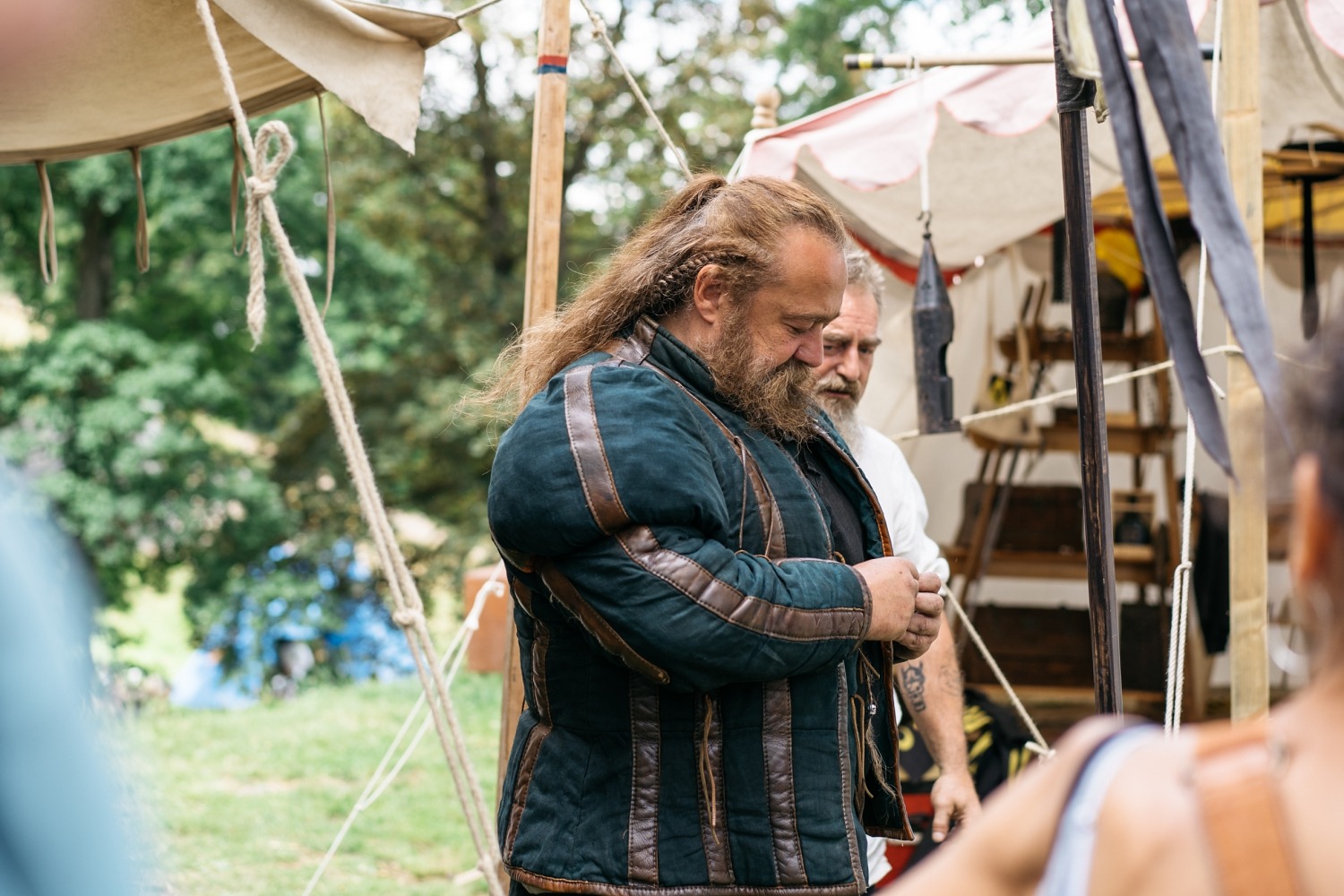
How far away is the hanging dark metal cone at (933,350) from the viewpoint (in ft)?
9.99

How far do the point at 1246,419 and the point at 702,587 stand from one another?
2.34 feet

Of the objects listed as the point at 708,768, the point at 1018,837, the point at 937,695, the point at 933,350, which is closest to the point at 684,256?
the point at 708,768

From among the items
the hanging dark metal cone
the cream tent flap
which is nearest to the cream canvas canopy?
the hanging dark metal cone

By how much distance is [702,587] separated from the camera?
1544 mm

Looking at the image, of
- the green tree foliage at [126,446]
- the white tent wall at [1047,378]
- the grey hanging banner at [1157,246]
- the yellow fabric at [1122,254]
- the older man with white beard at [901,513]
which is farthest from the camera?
the green tree foliage at [126,446]

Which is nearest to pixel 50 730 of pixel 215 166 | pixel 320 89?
pixel 320 89

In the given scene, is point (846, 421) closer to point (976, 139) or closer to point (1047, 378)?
point (976, 139)

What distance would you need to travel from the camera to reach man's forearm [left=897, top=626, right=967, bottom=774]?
7.97 feet

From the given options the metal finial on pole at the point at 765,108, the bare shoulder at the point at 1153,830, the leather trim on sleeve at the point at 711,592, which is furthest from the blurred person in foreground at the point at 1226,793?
the metal finial on pole at the point at 765,108

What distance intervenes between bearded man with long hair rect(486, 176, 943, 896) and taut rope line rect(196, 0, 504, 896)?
0.47m

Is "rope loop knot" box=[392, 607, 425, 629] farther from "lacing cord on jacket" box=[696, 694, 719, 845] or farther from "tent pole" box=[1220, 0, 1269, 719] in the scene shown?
"tent pole" box=[1220, 0, 1269, 719]

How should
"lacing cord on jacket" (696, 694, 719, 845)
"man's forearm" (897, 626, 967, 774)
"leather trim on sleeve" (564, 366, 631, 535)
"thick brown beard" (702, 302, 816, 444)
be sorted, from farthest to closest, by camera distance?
1. "man's forearm" (897, 626, 967, 774)
2. "thick brown beard" (702, 302, 816, 444)
3. "lacing cord on jacket" (696, 694, 719, 845)
4. "leather trim on sleeve" (564, 366, 631, 535)

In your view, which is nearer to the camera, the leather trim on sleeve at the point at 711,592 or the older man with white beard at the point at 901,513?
the leather trim on sleeve at the point at 711,592

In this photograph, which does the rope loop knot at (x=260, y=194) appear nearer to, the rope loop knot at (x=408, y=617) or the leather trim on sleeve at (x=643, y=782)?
the rope loop knot at (x=408, y=617)
